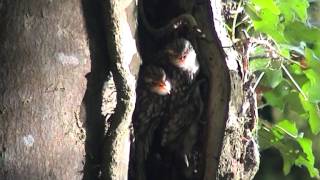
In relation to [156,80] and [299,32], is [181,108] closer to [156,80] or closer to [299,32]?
[156,80]

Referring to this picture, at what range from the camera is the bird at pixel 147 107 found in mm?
724

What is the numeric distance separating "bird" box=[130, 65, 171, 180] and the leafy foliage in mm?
148

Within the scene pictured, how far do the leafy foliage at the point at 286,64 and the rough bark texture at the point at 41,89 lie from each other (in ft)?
0.87

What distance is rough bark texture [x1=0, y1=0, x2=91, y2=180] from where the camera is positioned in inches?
23.5

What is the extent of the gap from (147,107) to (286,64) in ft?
1.10

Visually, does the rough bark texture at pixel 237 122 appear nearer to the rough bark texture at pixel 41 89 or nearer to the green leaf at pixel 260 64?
the green leaf at pixel 260 64

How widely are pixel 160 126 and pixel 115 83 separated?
0.39 ft

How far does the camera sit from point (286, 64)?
0.97m

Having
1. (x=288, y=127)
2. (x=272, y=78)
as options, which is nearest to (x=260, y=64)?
(x=272, y=78)

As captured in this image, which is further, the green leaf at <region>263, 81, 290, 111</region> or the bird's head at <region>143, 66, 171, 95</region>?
the green leaf at <region>263, 81, 290, 111</region>

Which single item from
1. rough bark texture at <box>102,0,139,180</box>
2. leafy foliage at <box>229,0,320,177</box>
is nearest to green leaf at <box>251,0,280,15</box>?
leafy foliage at <box>229,0,320,177</box>

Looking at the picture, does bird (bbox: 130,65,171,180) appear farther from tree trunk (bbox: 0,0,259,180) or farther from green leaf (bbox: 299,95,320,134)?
green leaf (bbox: 299,95,320,134)

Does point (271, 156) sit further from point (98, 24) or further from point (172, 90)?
point (98, 24)

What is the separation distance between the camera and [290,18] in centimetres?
91
